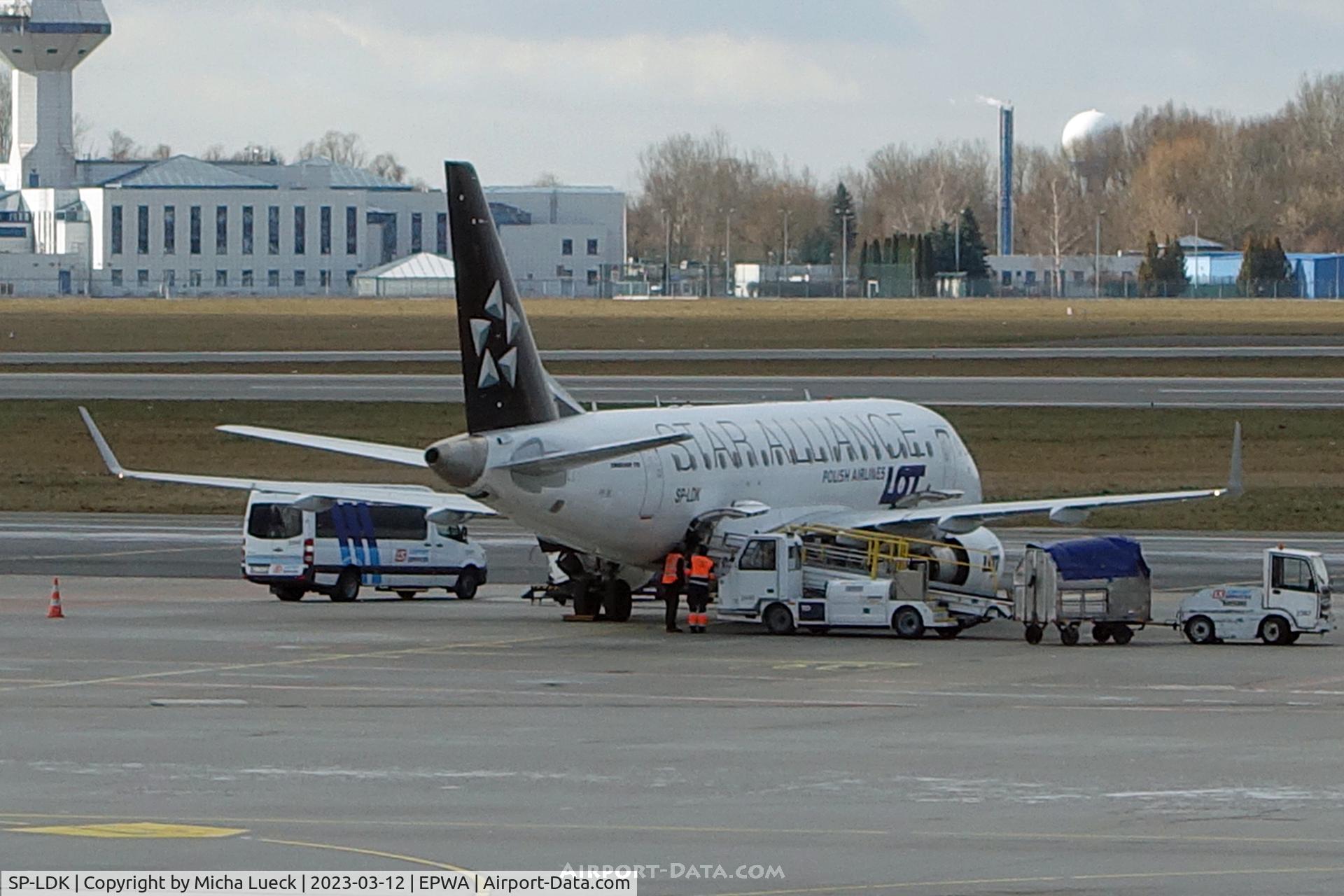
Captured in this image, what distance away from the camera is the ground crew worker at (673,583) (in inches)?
1657

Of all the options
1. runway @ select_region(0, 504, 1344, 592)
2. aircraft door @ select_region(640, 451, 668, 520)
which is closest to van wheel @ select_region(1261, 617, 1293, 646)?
runway @ select_region(0, 504, 1344, 592)

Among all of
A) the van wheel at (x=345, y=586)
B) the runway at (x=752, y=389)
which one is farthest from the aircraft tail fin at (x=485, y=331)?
the runway at (x=752, y=389)

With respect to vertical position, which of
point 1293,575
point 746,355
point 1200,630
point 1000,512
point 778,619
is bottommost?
point 778,619

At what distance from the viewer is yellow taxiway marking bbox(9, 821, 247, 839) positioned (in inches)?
760

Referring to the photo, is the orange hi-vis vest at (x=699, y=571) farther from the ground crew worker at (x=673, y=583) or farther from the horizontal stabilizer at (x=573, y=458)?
the horizontal stabilizer at (x=573, y=458)

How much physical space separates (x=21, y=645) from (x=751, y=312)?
15724 centimetres

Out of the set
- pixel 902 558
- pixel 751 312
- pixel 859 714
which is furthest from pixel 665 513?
pixel 751 312

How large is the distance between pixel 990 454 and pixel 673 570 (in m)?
39.1

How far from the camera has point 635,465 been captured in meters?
41.3

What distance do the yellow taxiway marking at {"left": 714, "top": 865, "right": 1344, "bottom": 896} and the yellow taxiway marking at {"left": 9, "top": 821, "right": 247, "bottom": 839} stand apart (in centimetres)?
509

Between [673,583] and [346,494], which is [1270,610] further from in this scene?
[346,494]

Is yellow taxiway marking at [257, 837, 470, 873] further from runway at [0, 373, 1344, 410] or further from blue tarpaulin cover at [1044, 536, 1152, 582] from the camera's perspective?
runway at [0, 373, 1344, 410]

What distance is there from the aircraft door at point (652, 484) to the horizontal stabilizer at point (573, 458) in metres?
2.06

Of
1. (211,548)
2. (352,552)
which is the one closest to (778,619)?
(352,552)
